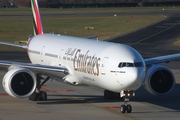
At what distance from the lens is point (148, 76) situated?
3152cm

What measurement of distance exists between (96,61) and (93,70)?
1.77 feet

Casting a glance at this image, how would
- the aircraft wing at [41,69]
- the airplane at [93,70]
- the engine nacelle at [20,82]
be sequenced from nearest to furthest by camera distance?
the airplane at [93,70] < the engine nacelle at [20,82] < the aircraft wing at [41,69]

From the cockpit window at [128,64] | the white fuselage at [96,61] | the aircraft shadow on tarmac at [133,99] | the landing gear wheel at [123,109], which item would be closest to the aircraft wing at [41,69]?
the white fuselage at [96,61]

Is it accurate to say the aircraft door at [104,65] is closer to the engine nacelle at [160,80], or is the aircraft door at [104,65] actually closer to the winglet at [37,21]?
the engine nacelle at [160,80]

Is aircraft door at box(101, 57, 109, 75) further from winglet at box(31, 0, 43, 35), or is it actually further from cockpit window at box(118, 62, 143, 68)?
winglet at box(31, 0, 43, 35)

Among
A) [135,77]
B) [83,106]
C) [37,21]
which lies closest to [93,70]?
[83,106]

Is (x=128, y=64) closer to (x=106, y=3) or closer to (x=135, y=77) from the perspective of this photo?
(x=135, y=77)

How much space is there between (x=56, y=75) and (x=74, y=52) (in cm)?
171

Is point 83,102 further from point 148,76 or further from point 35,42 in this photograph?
point 35,42

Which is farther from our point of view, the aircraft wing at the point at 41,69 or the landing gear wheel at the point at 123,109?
the aircraft wing at the point at 41,69

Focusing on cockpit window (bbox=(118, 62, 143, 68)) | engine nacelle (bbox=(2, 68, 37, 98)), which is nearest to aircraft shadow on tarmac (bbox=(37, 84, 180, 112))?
engine nacelle (bbox=(2, 68, 37, 98))

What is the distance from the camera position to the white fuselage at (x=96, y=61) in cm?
2731

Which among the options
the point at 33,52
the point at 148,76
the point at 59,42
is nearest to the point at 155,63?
the point at 148,76

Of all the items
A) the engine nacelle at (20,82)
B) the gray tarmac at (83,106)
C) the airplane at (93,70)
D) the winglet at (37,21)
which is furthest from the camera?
the winglet at (37,21)
